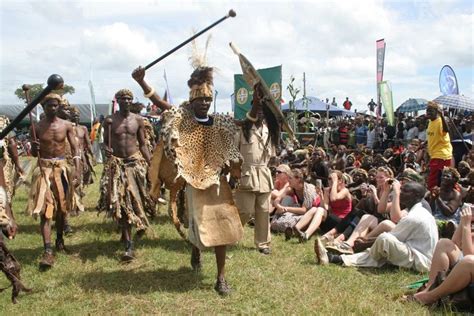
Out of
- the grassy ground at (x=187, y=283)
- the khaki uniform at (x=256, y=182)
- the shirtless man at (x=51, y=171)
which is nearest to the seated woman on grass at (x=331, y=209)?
the grassy ground at (x=187, y=283)

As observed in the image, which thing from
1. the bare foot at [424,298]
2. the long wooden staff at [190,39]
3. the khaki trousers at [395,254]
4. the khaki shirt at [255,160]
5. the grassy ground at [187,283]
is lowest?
the grassy ground at [187,283]

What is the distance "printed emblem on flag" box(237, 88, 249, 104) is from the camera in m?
16.4

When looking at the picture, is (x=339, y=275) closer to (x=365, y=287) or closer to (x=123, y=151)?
(x=365, y=287)

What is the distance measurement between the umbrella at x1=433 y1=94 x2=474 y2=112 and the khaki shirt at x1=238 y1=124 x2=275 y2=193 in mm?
9990

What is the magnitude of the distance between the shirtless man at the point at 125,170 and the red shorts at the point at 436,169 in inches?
208

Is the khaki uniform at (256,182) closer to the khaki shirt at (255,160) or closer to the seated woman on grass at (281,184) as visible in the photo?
the khaki shirt at (255,160)

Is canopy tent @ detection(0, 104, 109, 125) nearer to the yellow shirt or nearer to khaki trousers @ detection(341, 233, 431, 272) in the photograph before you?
the yellow shirt

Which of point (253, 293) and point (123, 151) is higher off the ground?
point (123, 151)

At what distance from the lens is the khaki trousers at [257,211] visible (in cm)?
659

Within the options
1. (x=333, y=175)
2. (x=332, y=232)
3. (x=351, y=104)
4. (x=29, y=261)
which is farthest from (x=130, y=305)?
(x=351, y=104)

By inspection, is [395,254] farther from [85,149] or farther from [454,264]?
[85,149]

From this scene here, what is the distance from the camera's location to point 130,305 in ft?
15.2

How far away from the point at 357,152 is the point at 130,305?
373 inches

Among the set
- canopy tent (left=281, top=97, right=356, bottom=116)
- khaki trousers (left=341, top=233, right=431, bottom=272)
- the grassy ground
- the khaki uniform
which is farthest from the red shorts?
canopy tent (left=281, top=97, right=356, bottom=116)
